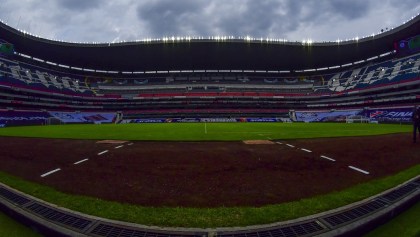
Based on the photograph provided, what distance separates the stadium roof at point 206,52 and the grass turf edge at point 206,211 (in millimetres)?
61519

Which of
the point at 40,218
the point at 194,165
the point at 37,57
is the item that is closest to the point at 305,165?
the point at 194,165

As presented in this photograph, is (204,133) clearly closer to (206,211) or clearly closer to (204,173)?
(204,173)

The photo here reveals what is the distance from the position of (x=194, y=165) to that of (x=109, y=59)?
7274 centimetres

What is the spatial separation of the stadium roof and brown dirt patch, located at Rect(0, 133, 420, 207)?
188 ft

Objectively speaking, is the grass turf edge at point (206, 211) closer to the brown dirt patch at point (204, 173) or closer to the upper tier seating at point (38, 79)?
the brown dirt patch at point (204, 173)

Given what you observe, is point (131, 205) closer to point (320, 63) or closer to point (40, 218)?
point (40, 218)

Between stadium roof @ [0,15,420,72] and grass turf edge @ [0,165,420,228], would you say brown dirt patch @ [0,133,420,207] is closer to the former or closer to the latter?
grass turf edge @ [0,165,420,228]

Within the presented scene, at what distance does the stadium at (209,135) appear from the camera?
390cm

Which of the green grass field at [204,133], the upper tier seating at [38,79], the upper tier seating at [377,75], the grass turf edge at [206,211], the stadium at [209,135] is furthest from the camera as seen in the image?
the upper tier seating at [38,79]

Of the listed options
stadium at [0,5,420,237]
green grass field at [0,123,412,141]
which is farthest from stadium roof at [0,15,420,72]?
green grass field at [0,123,412,141]

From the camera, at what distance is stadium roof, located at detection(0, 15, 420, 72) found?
59.2 meters

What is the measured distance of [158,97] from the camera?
78062 millimetres

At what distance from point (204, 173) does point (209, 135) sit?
35.6 feet

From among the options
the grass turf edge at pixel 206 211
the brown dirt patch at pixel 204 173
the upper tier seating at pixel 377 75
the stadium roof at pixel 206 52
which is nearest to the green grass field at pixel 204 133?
the brown dirt patch at pixel 204 173
